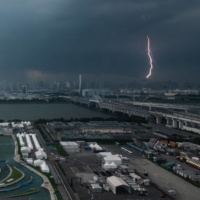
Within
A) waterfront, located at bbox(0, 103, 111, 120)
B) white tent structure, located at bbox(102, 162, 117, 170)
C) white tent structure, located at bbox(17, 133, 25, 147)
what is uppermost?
white tent structure, located at bbox(102, 162, 117, 170)

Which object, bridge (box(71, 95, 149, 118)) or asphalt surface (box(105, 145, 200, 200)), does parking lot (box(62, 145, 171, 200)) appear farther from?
bridge (box(71, 95, 149, 118))

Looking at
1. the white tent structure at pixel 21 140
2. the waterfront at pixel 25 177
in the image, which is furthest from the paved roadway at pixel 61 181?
the white tent structure at pixel 21 140

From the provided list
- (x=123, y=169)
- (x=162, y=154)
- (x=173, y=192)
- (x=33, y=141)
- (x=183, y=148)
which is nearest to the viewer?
(x=173, y=192)

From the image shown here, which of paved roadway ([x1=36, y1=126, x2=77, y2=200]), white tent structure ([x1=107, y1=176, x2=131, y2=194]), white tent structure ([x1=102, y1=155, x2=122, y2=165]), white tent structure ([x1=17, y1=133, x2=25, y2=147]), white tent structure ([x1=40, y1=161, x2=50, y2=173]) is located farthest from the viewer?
white tent structure ([x1=17, y1=133, x2=25, y2=147])

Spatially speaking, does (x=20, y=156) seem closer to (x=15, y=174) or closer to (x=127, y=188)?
(x=15, y=174)

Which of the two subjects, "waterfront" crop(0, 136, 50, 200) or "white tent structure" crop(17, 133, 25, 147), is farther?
"white tent structure" crop(17, 133, 25, 147)

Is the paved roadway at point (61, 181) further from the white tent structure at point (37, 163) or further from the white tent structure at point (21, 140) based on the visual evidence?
the white tent structure at point (21, 140)

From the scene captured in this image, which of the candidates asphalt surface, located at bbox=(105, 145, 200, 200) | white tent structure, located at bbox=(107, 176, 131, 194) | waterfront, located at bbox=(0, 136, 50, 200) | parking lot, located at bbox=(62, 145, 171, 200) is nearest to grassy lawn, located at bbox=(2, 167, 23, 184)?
waterfront, located at bbox=(0, 136, 50, 200)

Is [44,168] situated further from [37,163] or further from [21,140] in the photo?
[21,140]

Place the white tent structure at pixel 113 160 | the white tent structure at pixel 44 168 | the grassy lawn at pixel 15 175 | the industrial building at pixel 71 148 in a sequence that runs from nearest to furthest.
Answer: the grassy lawn at pixel 15 175 → the white tent structure at pixel 44 168 → the white tent structure at pixel 113 160 → the industrial building at pixel 71 148

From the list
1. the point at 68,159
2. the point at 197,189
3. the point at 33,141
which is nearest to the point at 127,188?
the point at 197,189

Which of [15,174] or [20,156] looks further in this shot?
[20,156]
